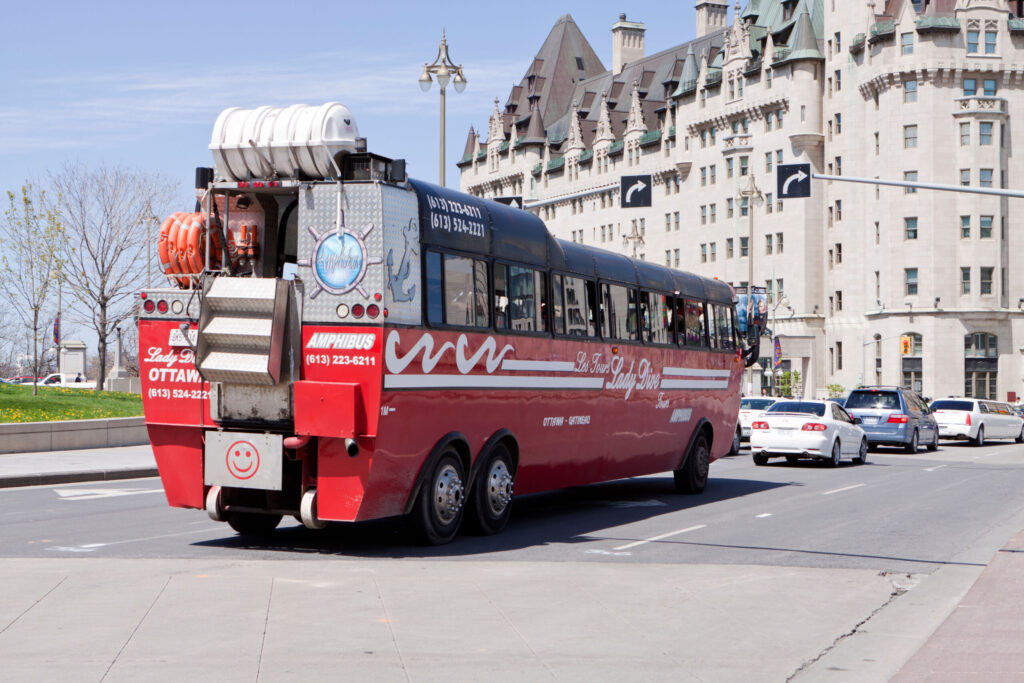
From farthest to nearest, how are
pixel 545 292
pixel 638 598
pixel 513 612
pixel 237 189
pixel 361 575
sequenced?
pixel 545 292 < pixel 237 189 < pixel 361 575 < pixel 638 598 < pixel 513 612

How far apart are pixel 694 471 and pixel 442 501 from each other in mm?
8160

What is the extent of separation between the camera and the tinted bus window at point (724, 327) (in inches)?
839

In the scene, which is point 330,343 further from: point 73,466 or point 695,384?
point 73,466

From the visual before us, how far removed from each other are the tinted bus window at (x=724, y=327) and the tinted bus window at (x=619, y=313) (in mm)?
3754

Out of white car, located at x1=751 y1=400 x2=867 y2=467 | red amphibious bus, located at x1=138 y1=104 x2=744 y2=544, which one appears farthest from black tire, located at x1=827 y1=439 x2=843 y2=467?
red amphibious bus, located at x1=138 y1=104 x2=744 y2=544

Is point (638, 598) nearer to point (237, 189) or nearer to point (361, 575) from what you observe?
point (361, 575)

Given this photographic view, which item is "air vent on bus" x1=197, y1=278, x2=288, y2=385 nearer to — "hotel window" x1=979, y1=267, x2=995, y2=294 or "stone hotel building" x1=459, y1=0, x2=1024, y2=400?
"stone hotel building" x1=459, y1=0, x2=1024, y2=400

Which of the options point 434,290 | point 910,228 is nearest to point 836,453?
point 434,290

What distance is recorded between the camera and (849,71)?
8962cm

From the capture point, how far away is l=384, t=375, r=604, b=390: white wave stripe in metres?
12.0

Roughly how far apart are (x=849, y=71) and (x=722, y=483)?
237 ft

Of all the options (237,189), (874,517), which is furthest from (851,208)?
(237,189)

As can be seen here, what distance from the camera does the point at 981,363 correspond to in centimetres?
8300

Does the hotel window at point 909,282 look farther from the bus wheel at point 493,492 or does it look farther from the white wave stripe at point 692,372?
the bus wheel at point 493,492
